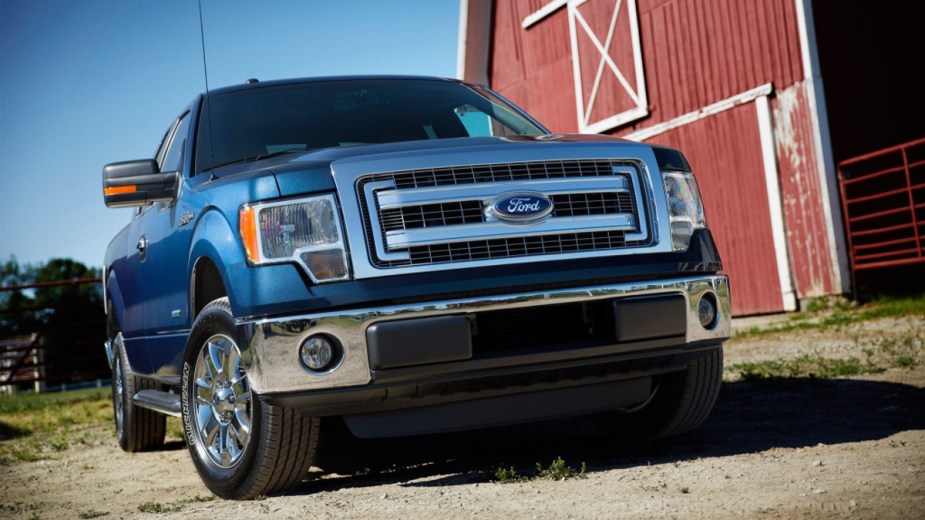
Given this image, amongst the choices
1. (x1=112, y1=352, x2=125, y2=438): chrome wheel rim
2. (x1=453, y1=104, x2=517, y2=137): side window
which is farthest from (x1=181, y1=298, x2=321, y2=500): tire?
(x1=112, y1=352, x2=125, y2=438): chrome wheel rim

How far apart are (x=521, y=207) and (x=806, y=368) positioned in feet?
12.8

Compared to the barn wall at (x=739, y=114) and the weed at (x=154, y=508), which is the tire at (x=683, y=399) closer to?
the weed at (x=154, y=508)

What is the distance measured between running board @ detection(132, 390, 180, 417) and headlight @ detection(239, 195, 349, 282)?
1.51 m

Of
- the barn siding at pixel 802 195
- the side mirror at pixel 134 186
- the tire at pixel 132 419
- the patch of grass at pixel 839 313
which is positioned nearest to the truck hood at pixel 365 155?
the side mirror at pixel 134 186

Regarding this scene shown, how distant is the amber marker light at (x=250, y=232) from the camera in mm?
3795

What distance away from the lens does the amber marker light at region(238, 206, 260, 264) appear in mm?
3795

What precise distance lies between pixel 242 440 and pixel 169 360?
4.31 ft

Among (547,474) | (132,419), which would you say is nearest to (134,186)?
(132,419)

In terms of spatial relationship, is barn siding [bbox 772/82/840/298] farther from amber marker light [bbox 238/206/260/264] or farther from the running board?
amber marker light [bbox 238/206/260/264]

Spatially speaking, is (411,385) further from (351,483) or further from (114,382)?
(114,382)

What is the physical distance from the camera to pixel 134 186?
489 centimetres

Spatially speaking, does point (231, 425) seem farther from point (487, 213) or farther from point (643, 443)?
point (643, 443)

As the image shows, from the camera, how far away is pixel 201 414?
441cm

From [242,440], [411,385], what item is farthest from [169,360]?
[411,385]
